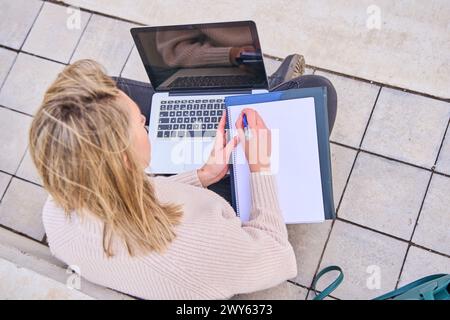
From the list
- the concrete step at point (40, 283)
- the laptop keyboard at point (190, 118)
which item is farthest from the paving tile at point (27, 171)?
the laptop keyboard at point (190, 118)

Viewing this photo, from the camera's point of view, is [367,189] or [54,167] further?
[367,189]

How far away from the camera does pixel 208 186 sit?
Answer: 4.51 feet

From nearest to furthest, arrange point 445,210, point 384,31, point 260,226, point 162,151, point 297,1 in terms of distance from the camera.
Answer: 1. point 260,226
2. point 162,151
3. point 445,210
4. point 384,31
5. point 297,1

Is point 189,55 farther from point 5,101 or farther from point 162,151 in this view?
point 5,101

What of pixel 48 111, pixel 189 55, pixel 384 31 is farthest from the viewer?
pixel 384 31

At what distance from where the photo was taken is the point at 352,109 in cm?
179

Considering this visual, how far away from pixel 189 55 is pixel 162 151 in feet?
1.03

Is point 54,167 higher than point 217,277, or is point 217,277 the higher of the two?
point 54,167

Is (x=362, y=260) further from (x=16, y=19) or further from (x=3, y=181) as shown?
(x=16, y=19)

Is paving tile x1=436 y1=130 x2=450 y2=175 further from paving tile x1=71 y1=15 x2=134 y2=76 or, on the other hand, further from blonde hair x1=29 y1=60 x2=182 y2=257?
paving tile x1=71 y1=15 x2=134 y2=76

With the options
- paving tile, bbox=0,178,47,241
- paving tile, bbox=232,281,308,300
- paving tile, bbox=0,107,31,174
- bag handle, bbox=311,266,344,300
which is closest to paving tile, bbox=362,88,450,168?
bag handle, bbox=311,266,344,300

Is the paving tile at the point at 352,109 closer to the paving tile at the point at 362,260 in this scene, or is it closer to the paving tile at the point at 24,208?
the paving tile at the point at 362,260
